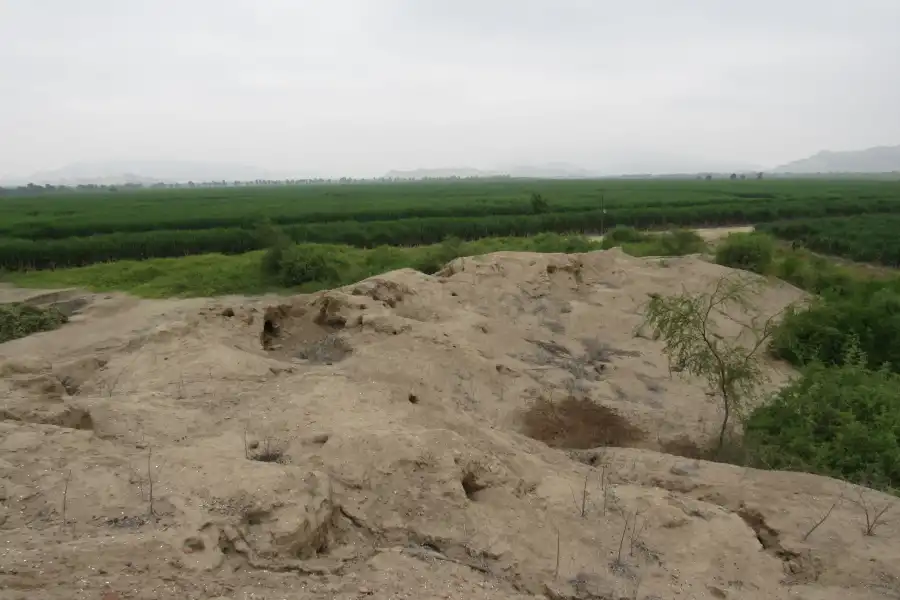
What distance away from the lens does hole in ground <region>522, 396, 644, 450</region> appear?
26.2 feet

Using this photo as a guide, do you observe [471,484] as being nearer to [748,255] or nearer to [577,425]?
[577,425]

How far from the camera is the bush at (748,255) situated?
53.2 ft

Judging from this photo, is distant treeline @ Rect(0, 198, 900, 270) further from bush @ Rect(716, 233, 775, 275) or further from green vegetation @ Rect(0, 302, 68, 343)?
bush @ Rect(716, 233, 775, 275)

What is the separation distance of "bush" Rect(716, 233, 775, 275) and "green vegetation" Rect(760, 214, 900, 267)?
11524mm

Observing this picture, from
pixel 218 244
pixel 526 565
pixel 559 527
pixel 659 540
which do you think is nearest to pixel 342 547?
pixel 526 565

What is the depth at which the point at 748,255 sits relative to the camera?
1634 cm

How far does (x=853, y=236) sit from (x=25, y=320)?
30979 millimetres

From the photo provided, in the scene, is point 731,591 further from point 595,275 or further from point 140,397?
point 595,275

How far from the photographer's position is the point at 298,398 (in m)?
6.57

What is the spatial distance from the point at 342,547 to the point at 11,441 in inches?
104

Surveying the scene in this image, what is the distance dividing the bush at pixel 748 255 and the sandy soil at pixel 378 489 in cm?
860

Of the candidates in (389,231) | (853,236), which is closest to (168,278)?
(389,231)

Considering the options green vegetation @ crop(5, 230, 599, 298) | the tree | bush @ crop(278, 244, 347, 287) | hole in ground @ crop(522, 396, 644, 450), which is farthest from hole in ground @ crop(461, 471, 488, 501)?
the tree

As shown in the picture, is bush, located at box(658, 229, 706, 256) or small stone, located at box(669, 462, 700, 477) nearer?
small stone, located at box(669, 462, 700, 477)
